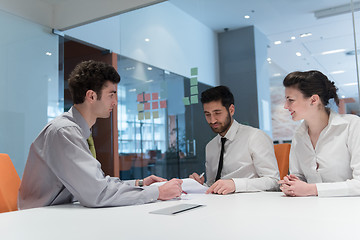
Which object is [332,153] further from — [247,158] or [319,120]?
[247,158]

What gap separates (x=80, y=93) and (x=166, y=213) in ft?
3.04

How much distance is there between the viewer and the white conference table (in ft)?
2.79

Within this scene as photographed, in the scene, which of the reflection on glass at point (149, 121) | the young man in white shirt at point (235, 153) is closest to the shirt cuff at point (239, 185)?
the young man in white shirt at point (235, 153)

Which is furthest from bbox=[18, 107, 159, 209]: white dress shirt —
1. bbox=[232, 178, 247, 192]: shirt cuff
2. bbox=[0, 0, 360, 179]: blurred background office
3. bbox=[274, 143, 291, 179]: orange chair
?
bbox=[0, 0, 360, 179]: blurred background office

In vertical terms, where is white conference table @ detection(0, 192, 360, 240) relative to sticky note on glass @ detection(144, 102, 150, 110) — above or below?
below

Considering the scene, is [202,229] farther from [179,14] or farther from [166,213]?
[179,14]

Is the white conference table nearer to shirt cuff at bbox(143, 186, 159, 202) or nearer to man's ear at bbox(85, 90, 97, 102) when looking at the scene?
shirt cuff at bbox(143, 186, 159, 202)

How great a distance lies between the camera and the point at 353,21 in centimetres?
294

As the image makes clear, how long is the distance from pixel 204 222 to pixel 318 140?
45.0 inches

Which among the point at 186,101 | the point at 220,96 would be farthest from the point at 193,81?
the point at 220,96

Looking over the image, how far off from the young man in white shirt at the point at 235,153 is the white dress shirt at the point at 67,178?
A: 583mm

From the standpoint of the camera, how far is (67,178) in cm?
142

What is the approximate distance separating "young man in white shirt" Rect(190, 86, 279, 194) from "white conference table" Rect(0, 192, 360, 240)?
60cm

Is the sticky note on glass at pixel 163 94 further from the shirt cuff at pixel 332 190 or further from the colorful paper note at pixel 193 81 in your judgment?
the shirt cuff at pixel 332 190
